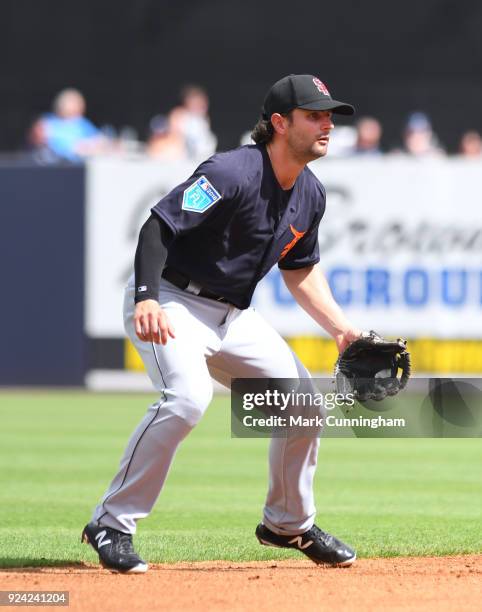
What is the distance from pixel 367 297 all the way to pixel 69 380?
9.91 ft

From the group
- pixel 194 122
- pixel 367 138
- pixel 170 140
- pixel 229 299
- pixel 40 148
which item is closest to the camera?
pixel 229 299

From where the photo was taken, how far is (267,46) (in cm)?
1557

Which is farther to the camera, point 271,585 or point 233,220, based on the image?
point 233,220

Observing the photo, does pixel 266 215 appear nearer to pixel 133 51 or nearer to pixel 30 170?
pixel 30 170

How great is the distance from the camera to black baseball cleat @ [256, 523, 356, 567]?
5734 millimetres

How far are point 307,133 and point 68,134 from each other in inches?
355

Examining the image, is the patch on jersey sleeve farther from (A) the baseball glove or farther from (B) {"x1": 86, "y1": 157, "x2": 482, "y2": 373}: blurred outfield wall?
(B) {"x1": 86, "y1": 157, "x2": 482, "y2": 373}: blurred outfield wall

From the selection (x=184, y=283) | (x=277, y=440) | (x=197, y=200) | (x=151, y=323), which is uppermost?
(x=197, y=200)

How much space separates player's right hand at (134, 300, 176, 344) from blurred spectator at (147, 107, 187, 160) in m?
8.35

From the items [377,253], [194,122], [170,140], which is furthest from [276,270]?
[194,122]

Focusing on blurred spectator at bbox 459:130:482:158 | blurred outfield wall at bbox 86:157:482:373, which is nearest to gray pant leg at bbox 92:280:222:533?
blurred outfield wall at bbox 86:157:482:373

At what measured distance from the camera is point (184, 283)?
5.54m

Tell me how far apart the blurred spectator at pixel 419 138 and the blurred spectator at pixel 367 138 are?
0.36 meters

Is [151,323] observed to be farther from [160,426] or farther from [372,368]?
[372,368]
